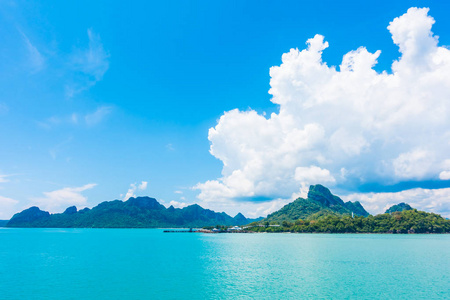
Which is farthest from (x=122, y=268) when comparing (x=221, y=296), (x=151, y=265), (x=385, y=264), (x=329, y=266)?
(x=385, y=264)

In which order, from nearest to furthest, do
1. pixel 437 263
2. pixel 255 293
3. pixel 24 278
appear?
pixel 255 293
pixel 24 278
pixel 437 263

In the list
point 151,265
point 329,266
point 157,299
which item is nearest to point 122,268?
point 151,265

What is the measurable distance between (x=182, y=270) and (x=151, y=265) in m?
10.2

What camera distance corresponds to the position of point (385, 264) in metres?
65.0

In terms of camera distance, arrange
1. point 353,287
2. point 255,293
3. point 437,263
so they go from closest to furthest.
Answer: point 255,293 < point 353,287 < point 437,263

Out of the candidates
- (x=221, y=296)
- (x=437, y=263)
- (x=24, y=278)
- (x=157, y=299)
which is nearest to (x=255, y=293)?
(x=221, y=296)

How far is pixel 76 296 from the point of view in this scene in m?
38.7

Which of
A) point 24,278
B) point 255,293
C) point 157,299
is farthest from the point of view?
point 24,278

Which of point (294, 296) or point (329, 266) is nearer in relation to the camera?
point (294, 296)

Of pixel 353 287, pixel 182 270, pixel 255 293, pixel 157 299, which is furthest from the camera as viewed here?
pixel 182 270

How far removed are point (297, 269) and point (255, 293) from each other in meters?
21.9

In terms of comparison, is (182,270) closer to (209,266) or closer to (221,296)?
(209,266)

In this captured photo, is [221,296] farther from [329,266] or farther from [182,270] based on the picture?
[329,266]

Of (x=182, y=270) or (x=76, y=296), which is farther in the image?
(x=182, y=270)
